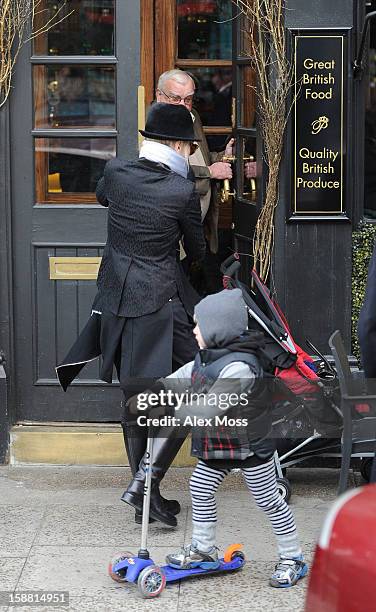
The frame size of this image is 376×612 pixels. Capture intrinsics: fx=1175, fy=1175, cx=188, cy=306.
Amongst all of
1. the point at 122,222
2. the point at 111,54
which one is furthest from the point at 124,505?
the point at 111,54

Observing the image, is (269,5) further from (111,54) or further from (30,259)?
(30,259)

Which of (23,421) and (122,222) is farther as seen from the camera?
(23,421)

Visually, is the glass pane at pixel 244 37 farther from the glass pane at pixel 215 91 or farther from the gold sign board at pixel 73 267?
the gold sign board at pixel 73 267

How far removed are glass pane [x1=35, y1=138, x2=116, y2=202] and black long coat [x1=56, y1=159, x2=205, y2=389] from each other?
1.08 metres

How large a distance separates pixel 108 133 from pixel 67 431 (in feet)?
5.93

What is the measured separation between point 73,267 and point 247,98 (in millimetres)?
1464

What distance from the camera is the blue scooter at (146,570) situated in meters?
5.16

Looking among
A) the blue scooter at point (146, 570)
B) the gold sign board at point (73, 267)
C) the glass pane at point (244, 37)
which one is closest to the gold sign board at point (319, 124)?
the glass pane at point (244, 37)

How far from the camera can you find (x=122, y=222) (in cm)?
591

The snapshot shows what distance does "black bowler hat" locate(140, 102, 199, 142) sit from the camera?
19.3 ft

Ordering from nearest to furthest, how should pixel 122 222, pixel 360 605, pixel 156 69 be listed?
1. pixel 360 605
2. pixel 122 222
3. pixel 156 69

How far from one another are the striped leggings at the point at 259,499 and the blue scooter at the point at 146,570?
215 millimetres

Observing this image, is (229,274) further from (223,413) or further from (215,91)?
(215,91)

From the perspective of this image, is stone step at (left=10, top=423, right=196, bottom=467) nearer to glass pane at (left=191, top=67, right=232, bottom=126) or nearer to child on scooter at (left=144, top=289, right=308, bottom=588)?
child on scooter at (left=144, top=289, right=308, bottom=588)
